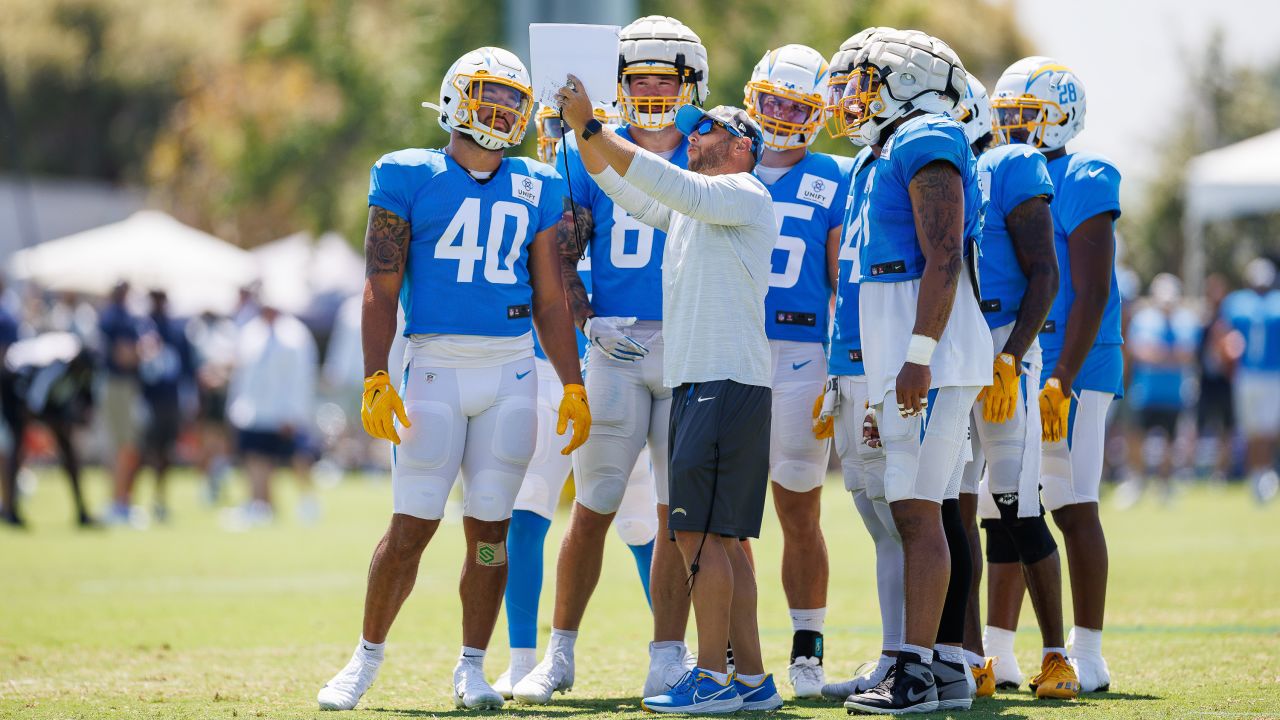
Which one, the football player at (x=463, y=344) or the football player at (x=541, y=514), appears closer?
the football player at (x=463, y=344)

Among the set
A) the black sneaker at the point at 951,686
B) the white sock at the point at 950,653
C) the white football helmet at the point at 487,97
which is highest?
the white football helmet at the point at 487,97

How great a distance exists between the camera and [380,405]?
5.99m

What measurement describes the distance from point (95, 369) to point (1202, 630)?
41.7 ft

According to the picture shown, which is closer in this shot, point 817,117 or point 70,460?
point 817,117

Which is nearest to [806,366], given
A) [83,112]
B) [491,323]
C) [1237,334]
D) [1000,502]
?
[1000,502]

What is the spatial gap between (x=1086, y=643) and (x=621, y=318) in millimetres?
2314

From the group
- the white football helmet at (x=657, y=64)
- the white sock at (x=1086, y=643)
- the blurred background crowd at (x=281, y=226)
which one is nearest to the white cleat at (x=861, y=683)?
the white sock at (x=1086, y=643)

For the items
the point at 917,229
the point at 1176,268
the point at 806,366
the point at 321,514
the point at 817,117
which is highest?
the point at 1176,268

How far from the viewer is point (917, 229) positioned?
571 centimetres

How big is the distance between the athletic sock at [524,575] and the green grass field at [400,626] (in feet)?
1.11

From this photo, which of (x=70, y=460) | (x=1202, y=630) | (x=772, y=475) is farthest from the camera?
(x=70, y=460)

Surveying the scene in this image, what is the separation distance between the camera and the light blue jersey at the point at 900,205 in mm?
5703

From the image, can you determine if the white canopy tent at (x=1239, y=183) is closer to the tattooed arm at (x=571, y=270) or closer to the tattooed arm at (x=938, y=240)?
the tattooed arm at (x=571, y=270)

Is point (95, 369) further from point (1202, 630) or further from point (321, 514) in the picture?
point (1202, 630)
